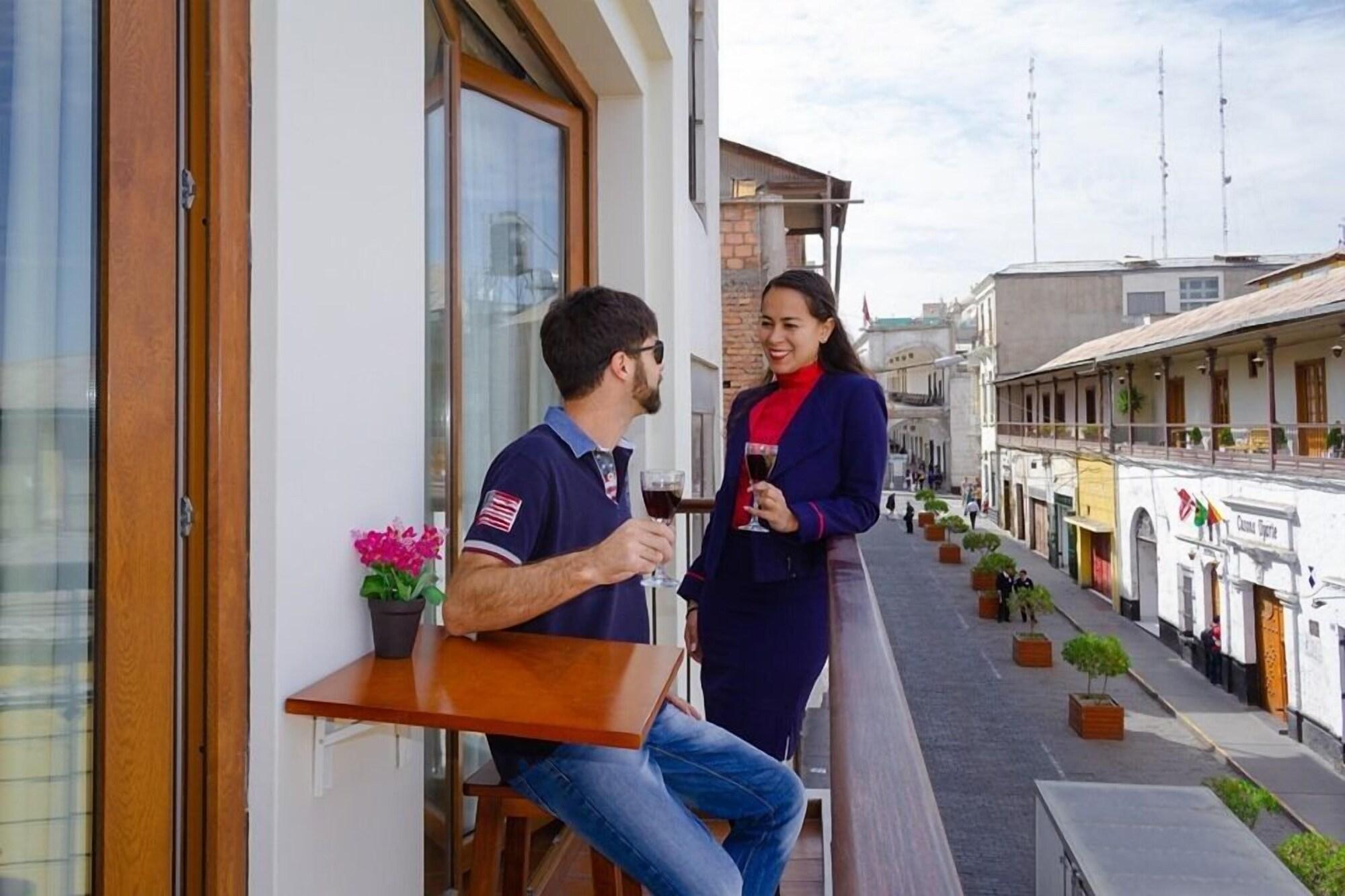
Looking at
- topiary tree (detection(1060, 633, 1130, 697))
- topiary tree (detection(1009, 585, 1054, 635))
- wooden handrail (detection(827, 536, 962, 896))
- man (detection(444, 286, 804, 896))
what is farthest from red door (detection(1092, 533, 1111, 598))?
wooden handrail (detection(827, 536, 962, 896))

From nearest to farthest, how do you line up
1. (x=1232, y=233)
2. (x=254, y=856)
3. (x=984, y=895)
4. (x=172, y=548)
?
(x=172, y=548) → (x=254, y=856) → (x=984, y=895) → (x=1232, y=233)

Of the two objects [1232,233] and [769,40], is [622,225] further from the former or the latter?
[1232,233]

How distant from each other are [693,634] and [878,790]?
65.2 inches

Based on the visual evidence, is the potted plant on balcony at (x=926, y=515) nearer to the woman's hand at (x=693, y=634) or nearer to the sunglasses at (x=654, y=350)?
the woman's hand at (x=693, y=634)

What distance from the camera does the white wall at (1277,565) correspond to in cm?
1363

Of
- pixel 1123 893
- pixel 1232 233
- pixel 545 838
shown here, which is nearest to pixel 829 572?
pixel 545 838

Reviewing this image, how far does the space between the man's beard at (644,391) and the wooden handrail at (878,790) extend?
0.76 m

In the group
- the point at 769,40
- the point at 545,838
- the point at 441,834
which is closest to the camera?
the point at 441,834

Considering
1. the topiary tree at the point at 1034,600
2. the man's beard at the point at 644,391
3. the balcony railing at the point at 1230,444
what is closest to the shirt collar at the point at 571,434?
the man's beard at the point at 644,391

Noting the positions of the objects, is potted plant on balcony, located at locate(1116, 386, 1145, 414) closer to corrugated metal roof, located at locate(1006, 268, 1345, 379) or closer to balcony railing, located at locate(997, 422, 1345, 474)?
balcony railing, located at locate(997, 422, 1345, 474)

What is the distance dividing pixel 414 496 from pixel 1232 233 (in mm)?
41212

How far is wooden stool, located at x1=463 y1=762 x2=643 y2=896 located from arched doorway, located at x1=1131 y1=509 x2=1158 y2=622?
852 inches

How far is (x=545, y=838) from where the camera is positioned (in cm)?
320

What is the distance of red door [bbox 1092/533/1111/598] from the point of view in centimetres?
2369
